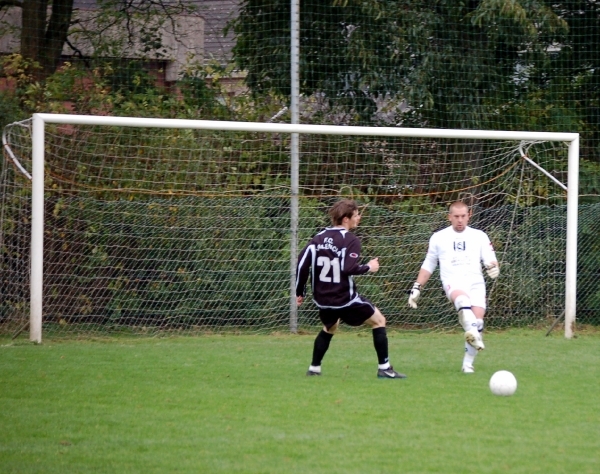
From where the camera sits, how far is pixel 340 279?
8297mm

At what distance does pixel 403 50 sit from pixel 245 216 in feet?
11.5

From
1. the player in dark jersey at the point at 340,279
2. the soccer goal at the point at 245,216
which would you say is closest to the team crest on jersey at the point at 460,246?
the player in dark jersey at the point at 340,279

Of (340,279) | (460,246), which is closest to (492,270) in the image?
(460,246)

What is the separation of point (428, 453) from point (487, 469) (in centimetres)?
45

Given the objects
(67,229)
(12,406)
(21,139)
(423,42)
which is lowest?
(12,406)

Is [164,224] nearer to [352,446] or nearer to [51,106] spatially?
[51,106]

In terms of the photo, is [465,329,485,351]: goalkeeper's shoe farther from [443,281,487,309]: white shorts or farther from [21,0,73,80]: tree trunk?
[21,0,73,80]: tree trunk

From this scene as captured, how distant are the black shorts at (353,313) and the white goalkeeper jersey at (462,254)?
3.38ft

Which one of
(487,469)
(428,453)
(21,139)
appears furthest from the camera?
(21,139)

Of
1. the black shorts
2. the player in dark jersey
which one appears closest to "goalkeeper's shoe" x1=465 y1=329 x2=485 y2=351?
the player in dark jersey

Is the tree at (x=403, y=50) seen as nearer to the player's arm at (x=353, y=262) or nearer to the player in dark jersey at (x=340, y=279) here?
the player in dark jersey at (x=340, y=279)

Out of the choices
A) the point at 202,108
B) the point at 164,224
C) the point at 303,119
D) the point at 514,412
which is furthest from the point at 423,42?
the point at 514,412

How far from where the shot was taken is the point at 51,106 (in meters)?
13.6

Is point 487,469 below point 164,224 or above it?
below
